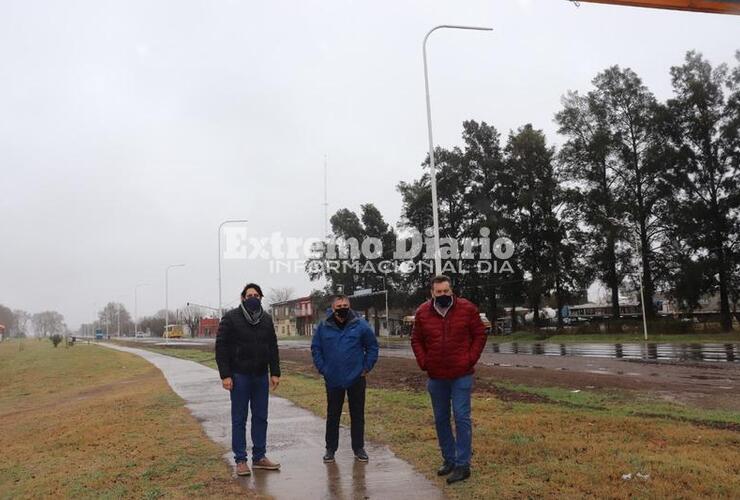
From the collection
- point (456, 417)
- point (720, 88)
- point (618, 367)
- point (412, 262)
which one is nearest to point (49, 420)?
point (456, 417)

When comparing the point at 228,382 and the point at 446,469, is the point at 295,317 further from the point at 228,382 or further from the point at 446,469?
the point at 446,469

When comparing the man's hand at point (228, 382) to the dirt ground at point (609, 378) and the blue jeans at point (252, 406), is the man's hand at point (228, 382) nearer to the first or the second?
the blue jeans at point (252, 406)

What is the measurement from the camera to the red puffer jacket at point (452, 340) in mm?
5676

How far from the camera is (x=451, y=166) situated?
57062mm

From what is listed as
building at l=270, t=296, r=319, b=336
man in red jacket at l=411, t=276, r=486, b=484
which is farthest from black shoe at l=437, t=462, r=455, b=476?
building at l=270, t=296, r=319, b=336

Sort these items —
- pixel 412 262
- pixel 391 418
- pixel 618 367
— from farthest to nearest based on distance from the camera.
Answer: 1. pixel 412 262
2. pixel 618 367
3. pixel 391 418

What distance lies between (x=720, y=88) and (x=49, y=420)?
45201 millimetres

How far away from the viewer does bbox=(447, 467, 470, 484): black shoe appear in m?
5.35

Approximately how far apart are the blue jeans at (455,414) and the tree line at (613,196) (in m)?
37.8

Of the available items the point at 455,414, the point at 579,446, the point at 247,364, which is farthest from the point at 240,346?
the point at 579,446

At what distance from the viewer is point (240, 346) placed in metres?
6.38

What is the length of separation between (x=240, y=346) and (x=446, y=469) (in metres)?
2.43

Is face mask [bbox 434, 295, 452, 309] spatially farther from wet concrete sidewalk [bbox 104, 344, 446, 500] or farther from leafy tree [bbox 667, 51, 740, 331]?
leafy tree [bbox 667, 51, 740, 331]

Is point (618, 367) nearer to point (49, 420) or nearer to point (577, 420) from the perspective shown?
point (577, 420)
